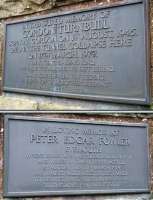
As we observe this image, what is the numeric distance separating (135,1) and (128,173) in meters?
1.29

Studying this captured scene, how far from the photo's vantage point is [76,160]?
350 cm

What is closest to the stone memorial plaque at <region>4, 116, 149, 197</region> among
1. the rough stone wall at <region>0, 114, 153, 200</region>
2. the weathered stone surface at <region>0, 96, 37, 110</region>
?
the rough stone wall at <region>0, 114, 153, 200</region>

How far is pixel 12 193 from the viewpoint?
348 cm

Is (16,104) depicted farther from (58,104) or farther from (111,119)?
(111,119)

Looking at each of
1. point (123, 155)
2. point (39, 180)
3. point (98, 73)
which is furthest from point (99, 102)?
point (39, 180)

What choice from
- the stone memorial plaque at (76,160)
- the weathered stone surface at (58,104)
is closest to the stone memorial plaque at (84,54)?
the weathered stone surface at (58,104)

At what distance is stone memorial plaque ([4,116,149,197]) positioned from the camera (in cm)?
348

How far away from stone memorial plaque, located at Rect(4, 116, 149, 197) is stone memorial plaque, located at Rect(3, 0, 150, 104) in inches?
11.5

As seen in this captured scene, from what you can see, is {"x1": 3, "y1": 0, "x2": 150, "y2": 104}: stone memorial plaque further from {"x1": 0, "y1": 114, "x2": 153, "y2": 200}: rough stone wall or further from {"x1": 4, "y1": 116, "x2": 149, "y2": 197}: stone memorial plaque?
{"x1": 4, "y1": 116, "x2": 149, "y2": 197}: stone memorial plaque

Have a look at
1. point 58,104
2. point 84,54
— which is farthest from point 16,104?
point 84,54

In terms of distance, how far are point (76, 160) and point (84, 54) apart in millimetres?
828

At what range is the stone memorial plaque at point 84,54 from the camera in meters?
3.44

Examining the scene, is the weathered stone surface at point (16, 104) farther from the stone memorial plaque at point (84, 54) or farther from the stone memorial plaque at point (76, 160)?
the stone memorial plaque at point (76, 160)

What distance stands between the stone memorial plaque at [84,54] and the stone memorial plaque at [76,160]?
0.29 m
